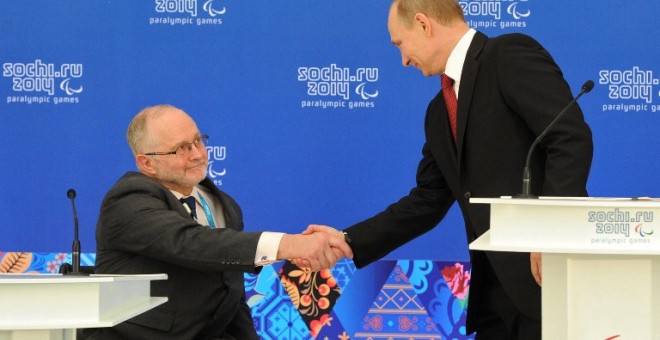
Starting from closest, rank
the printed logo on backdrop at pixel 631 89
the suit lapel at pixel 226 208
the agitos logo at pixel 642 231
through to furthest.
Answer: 1. the agitos logo at pixel 642 231
2. the suit lapel at pixel 226 208
3. the printed logo on backdrop at pixel 631 89

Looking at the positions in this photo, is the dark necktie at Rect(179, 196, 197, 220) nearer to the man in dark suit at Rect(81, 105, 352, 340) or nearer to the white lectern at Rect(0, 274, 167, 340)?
the man in dark suit at Rect(81, 105, 352, 340)

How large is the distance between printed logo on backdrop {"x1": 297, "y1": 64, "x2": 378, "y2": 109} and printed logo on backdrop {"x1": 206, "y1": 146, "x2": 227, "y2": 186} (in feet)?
1.53

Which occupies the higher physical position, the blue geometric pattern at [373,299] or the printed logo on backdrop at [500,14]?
the printed logo on backdrop at [500,14]

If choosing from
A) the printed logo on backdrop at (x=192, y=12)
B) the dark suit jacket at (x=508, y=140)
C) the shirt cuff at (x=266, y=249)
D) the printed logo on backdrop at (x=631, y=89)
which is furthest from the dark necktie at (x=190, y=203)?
the printed logo on backdrop at (x=631, y=89)

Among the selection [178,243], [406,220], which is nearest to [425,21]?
[406,220]

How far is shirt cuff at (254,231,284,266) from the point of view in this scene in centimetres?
326

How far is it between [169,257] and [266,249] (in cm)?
30

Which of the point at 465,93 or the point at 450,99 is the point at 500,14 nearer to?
the point at 450,99

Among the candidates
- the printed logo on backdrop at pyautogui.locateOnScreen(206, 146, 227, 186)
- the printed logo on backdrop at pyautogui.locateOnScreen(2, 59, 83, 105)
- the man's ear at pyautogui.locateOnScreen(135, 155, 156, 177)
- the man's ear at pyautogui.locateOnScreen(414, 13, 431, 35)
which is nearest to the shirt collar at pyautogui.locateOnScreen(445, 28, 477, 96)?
the man's ear at pyautogui.locateOnScreen(414, 13, 431, 35)

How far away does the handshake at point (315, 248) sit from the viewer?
134 inches

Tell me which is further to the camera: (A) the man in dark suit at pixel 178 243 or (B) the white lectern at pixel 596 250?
(A) the man in dark suit at pixel 178 243

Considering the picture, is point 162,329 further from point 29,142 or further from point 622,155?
point 622,155

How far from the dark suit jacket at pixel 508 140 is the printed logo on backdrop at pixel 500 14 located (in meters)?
1.44

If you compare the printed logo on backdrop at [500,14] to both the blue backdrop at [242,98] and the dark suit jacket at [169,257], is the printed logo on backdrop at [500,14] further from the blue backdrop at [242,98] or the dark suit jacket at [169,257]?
the dark suit jacket at [169,257]
